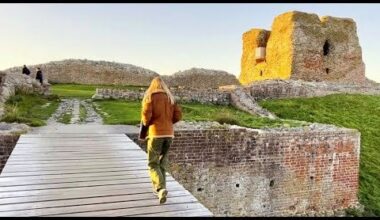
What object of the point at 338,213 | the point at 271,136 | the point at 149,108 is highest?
the point at 149,108

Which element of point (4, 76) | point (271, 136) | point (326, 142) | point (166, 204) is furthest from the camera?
point (4, 76)

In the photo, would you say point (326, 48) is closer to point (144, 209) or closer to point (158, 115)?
point (158, 115)

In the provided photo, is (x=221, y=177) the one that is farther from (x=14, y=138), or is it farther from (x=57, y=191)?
(x=57, y=191)

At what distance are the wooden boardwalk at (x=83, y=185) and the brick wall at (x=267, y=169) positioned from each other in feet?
7.98

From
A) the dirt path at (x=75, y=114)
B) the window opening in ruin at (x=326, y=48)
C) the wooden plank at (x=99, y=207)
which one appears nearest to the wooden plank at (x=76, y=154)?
the wooden plank at (x=99, y=207)

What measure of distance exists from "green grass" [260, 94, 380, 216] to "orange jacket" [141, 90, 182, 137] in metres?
8.60

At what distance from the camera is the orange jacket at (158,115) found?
5.58 metres

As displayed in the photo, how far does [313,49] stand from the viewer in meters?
27.3

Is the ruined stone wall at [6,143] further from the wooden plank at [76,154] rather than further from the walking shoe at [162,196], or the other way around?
the walking shoe at [162,196]

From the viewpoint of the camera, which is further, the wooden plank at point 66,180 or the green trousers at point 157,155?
the green trousers at point 157,155

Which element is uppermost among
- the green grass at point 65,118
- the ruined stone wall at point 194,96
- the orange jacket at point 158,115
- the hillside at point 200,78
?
the hillside at point 200,78

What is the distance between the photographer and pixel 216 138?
10.4m

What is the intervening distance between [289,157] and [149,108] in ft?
21.5

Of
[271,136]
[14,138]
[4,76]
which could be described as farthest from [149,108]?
[4,76]
